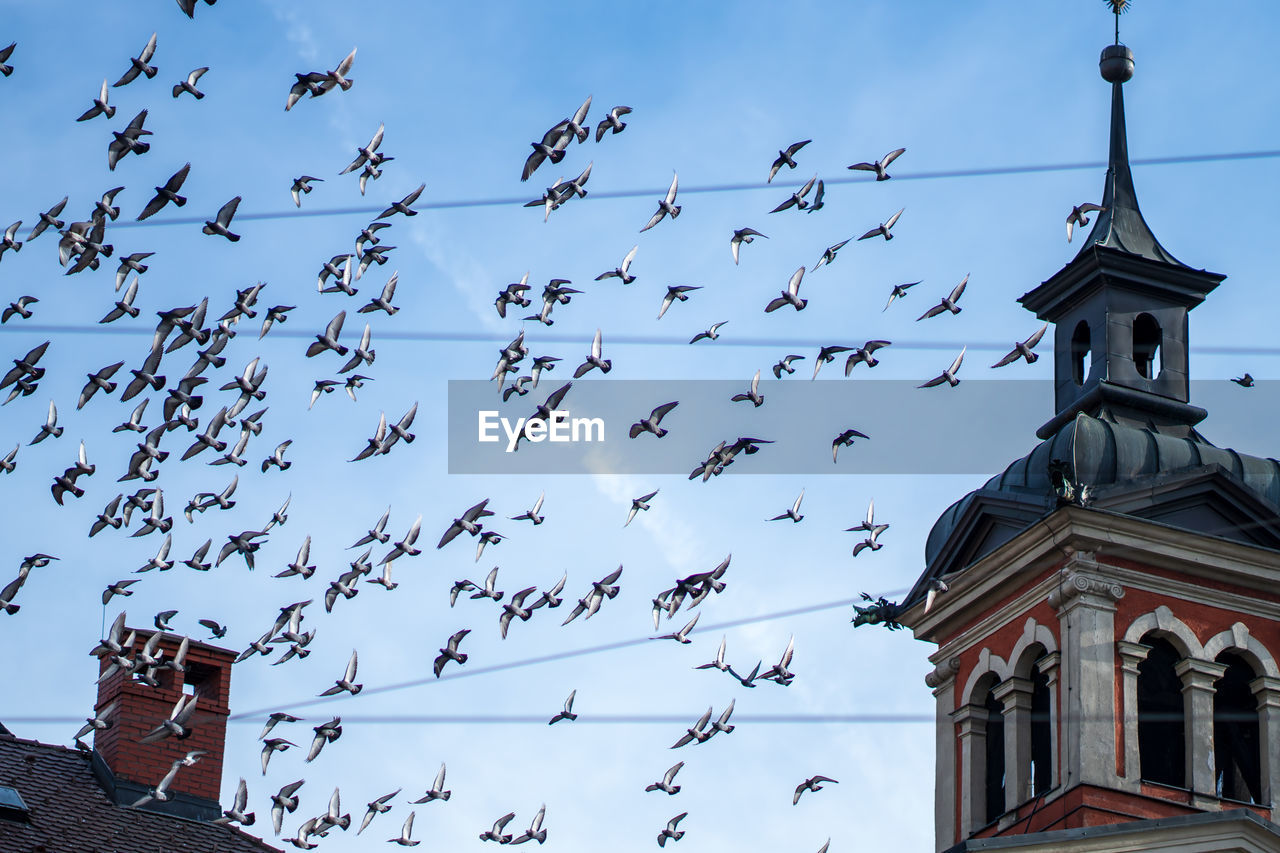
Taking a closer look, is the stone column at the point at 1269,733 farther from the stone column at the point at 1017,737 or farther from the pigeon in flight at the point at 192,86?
the pigeon in flight at the point at 192,86

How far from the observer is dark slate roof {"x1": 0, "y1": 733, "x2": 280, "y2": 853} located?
1380 inches

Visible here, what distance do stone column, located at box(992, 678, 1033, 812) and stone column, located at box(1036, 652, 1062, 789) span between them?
0.46m

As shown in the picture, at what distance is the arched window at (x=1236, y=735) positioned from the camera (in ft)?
153

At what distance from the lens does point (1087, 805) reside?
44562 millimetres

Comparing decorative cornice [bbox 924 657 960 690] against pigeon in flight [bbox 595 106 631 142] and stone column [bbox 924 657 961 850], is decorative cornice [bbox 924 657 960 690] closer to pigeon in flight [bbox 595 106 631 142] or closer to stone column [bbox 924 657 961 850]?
stone column [bbox 924 657 961 850]

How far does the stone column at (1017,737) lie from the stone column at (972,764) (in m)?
0.67

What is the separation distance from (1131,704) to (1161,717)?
0.54 metres

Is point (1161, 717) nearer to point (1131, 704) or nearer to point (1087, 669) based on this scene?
point (1131, 704)

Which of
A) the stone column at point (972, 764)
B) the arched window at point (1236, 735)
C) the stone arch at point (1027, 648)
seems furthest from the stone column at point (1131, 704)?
the stone column at point (972, 764)

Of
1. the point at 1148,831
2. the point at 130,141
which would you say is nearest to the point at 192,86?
the point at 130,141

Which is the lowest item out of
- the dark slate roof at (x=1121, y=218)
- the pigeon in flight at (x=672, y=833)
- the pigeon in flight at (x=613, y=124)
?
the pigeon in flight at (x=672, y=833)

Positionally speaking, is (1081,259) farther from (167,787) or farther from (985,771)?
(167,787)

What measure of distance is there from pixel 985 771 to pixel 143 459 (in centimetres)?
2054

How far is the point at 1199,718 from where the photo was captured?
4647cm
